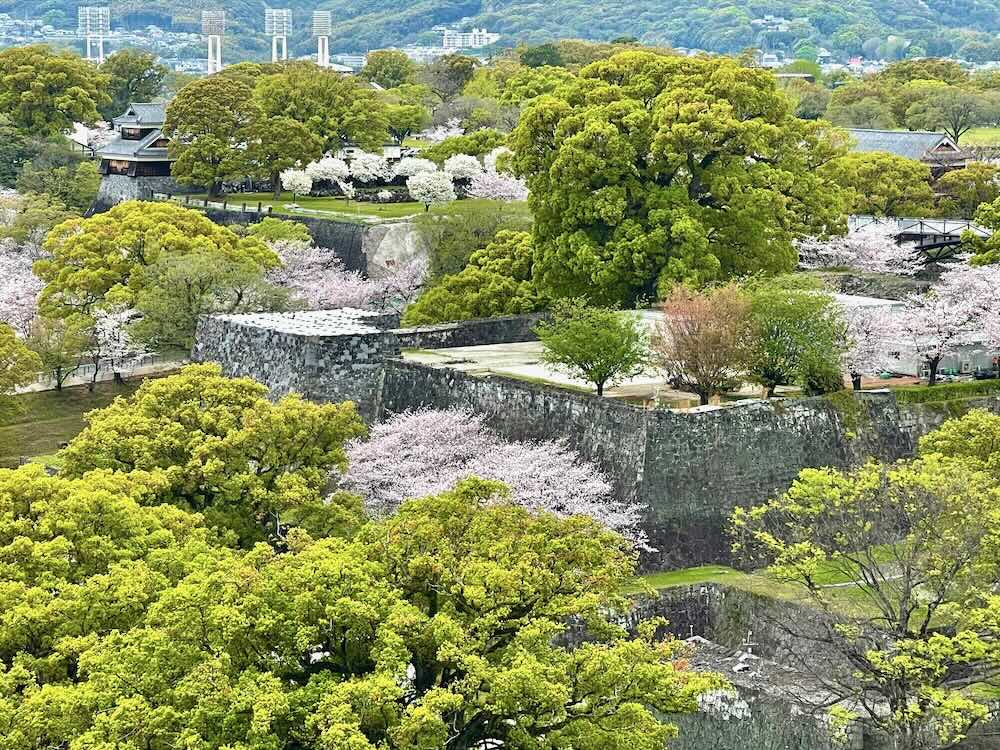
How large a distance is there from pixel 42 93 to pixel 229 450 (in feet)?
175

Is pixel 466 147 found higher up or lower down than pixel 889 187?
higher up

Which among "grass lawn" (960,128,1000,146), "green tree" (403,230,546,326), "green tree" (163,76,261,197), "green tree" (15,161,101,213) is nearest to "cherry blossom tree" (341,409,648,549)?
"green tree" (403,230,546,326)

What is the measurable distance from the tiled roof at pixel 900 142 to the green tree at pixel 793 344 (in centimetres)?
3174

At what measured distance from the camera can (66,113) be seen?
7650cm

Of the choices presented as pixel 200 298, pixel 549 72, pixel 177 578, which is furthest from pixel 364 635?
A: pixel 549 72

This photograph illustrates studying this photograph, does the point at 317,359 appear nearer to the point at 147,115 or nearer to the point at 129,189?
the point at 129,189

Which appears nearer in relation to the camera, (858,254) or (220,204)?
(858,254)

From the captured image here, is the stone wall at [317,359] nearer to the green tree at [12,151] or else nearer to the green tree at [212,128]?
the green tree at [212,128]

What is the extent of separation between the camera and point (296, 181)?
6209 cm

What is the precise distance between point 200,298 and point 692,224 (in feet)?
36.4

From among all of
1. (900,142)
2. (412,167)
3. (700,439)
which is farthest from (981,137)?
(700,439)

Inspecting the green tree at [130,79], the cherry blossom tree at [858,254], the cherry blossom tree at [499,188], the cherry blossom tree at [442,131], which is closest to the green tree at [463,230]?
the cherry blossom tree at [858,254]

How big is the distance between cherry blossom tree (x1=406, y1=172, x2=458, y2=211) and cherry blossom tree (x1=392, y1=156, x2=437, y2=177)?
1.20m

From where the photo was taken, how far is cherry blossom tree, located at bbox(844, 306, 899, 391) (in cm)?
3219
